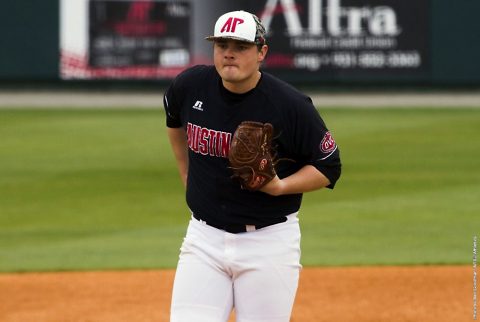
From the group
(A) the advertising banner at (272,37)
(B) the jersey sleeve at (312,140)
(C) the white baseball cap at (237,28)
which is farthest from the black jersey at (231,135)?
(A) the advertising banner at (272,37)

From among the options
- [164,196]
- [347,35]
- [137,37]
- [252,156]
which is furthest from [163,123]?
[252,156]

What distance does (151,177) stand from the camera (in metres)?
13.5

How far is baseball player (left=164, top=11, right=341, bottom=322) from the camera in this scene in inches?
196

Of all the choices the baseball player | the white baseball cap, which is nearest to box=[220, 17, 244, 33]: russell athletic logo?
the white baseball cap

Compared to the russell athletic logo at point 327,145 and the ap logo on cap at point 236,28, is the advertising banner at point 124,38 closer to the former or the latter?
the russell athletic logo at point 327,145

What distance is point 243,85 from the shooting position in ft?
16.3

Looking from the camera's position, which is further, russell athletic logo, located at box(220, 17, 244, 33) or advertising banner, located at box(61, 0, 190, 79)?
advertising banner, located at box(61, 0, 190, 79)

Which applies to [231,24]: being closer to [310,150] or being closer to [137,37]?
[310,150]

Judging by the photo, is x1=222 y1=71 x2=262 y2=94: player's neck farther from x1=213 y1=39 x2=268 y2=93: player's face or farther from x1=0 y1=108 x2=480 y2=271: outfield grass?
x1=0 y1=108 x2=480 y2=271: outfield grass

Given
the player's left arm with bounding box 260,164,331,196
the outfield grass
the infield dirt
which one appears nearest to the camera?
the player's left arm with bounding box 260,164,331,196

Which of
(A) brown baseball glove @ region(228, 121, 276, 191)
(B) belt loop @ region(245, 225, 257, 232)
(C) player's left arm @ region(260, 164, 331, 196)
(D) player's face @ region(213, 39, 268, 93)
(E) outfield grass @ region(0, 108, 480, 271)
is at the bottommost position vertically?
(E) outfield grass @ region(0, 108, 480, 271)

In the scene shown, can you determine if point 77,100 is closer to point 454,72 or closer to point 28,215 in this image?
point 454,72

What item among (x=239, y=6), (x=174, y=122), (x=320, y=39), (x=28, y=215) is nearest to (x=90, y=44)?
(x=239, y=6)

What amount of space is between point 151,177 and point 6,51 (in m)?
8.27
